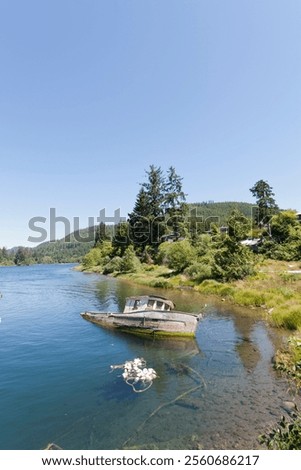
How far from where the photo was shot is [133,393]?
15.4 meters

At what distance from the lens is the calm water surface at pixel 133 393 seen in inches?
464

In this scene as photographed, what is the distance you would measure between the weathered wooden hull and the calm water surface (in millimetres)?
1080

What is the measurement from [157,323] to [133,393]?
32.7ft

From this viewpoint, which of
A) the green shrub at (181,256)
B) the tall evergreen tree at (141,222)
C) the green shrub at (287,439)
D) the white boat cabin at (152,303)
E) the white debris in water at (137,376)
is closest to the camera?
the green shrub at (287,439)

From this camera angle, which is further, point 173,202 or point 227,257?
point 173,202

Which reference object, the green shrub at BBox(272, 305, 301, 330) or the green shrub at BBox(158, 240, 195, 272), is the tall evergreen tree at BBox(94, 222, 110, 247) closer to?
the green shrub at BBox(158, 240, 195, 272)

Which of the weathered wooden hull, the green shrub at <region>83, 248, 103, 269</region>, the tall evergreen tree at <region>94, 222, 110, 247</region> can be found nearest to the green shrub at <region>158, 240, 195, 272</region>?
the weathered wooden hull

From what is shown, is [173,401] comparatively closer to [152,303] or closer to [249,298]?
[152,303]

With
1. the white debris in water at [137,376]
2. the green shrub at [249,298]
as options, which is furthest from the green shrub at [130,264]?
the white debris in water at [137,376]

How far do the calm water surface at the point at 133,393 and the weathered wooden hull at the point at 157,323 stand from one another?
3.54 ft

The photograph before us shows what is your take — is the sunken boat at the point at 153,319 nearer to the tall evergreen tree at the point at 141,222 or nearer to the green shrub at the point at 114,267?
the green shrub at the point at 114,267

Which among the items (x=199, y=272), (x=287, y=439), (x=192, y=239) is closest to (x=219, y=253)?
(x=199, y=272)

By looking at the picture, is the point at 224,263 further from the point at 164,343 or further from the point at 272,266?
the point at 164,343
